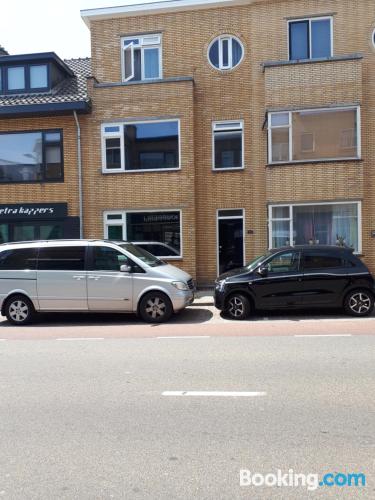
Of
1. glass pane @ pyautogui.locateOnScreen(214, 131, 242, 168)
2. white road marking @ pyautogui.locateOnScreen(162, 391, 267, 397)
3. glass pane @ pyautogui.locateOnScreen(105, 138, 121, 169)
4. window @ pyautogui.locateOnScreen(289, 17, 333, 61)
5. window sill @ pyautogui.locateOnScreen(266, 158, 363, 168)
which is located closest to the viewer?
white road marking @ pyautogui.locateOnScreen(162, 391, 267, 397)

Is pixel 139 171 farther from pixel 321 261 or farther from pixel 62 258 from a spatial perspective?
pixel 321 261

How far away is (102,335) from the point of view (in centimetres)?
801

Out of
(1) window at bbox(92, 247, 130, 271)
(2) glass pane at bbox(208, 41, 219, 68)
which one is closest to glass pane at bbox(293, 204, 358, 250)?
(2) glass pane at bbox(208, 41, 219, 68)

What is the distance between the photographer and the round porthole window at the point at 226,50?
46.2 ft

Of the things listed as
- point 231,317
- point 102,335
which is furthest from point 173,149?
point 102,335

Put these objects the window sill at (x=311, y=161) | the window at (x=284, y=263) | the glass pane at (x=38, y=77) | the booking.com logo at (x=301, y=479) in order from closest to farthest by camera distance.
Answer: the booking.com logo at (x=301, y=479), the window at (x=284, y=263), the window sill at (x=311, y=161), the glass pane at (x=38, y=77)

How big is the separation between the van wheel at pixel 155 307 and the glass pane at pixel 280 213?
Result: 19.6 ft

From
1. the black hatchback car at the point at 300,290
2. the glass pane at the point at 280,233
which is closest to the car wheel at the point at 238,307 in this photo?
the black hatchback car at the point at 300,290

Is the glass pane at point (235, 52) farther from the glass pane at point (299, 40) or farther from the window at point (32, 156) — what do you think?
the window at point (32, 156)

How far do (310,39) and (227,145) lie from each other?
4240 millimetres

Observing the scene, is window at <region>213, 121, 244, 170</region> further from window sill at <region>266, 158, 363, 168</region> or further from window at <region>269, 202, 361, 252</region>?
window at <region>269, 202, 361, 252</region>

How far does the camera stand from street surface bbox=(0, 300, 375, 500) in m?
3.07

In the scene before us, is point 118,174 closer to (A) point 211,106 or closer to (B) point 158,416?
(A) point 211,106

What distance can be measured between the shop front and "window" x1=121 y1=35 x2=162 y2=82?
197 inches
